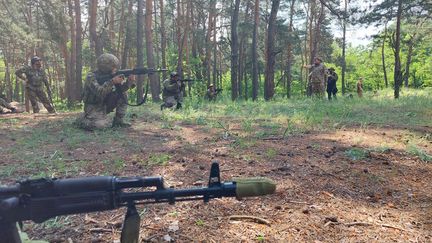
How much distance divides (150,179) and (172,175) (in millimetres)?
2190

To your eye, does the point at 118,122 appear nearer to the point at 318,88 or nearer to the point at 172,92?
the point at 172,92

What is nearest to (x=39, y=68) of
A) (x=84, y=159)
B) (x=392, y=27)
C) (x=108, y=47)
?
(x=84, y=159)

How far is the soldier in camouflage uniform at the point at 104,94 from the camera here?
25.2ft

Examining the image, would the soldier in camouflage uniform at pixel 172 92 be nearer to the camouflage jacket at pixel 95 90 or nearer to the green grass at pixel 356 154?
the camouflage jacket at pixel 95 90

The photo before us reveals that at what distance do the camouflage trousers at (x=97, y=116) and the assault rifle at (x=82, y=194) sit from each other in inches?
236

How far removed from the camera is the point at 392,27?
33281 mm

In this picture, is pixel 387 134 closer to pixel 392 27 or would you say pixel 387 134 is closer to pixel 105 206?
pixel 105 206

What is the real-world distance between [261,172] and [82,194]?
253 cm

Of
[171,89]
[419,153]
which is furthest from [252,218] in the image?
[171,89]

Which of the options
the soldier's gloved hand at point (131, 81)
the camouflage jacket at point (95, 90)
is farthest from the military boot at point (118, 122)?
the soldier's gloved hand at point (131, 81)

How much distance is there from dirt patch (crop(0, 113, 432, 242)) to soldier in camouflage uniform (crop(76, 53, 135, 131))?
111 cm

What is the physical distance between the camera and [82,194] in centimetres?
208

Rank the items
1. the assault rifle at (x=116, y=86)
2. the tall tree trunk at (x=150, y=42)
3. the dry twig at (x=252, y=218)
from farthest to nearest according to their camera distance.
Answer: the tall tree trunk at (x=150, y=42), the assault rifle at (x=116, y=86), the dry twig at (x=252, y=218)

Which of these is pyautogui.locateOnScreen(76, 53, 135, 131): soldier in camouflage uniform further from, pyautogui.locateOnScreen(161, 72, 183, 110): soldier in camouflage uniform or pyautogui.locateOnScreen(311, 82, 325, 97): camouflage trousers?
pyautogui.locateOnScreen(311, 82, 325, 97): camouflage trousers
